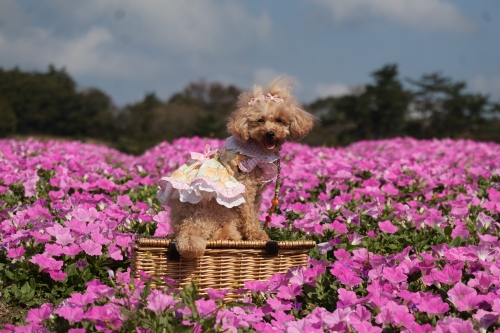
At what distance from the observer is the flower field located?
256 centimetres

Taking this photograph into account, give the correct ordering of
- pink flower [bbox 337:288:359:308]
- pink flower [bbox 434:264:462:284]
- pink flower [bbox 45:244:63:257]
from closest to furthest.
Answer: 1. pink flower [bbox 337:288:359:308]
2. pink flower [bbox 434:264:462:284]
3. pink flower [bbox 45:244:63:257]

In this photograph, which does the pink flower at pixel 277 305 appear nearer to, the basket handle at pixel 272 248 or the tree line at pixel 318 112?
the basket handle at pixel 272 248

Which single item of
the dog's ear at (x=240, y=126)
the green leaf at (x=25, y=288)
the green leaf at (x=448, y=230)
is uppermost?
the dog's ear at (x=240, y=126)

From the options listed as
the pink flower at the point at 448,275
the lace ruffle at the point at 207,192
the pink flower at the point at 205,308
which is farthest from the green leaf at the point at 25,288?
the pink flower at the point at 448,275

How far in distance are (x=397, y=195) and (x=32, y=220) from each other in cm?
332

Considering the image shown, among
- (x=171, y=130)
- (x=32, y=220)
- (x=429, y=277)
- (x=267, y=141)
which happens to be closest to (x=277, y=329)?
(x=429, y=277)

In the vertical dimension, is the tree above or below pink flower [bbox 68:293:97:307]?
above

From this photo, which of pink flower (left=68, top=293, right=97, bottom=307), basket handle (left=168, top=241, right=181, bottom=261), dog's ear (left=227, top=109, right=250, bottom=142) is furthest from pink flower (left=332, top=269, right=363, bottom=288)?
pink flower (left=68, top=293, right=97, bottom=307)

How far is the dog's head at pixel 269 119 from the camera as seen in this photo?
11.1 ft

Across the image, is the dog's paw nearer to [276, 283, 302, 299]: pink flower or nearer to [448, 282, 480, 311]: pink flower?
[276, 283, 302, 299]: pink flower

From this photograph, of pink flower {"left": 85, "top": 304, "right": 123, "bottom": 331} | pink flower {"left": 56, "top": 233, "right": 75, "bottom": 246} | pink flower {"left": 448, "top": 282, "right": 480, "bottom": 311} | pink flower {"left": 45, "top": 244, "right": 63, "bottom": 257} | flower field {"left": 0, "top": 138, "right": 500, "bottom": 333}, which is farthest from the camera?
pink flower {"left": 56, "top": 233, "right": 75, "bottom": 246}

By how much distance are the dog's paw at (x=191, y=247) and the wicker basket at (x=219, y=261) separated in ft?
0.19

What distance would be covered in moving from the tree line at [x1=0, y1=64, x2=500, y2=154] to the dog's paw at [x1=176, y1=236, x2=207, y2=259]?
78.1 ft

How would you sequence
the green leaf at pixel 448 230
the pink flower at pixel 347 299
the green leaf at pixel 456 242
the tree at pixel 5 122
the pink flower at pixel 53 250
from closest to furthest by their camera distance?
the pink flower at pixel 347 299 < the pink flower at pixel 53 250 < the green leaf at pixel 456 242 < the green leaf at pixel 448 230 < the tree at pixel 5 122
